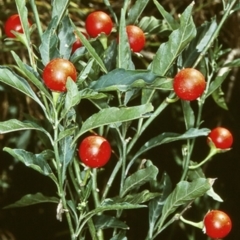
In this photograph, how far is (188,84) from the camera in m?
0.81

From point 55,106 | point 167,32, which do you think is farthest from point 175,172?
point 55,106

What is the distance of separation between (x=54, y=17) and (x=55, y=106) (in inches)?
5.1

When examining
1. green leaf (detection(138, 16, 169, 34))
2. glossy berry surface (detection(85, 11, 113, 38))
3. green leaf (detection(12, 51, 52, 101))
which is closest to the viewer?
green leaf (detection(12, 51, 52, 101))

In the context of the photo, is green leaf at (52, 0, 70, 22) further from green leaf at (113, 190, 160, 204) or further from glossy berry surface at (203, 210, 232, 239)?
glossy berry surface at (203, 210, 232, 239)

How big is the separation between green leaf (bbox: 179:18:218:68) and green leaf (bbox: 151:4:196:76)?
162 millimetres

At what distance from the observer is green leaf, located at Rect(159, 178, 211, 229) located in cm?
82

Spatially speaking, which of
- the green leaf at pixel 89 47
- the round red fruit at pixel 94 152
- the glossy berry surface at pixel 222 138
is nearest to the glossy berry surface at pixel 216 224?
the glossy berry surface at pixel 222 138

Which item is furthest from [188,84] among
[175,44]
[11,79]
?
[11,79]

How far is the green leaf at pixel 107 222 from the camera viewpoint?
0.89 meters

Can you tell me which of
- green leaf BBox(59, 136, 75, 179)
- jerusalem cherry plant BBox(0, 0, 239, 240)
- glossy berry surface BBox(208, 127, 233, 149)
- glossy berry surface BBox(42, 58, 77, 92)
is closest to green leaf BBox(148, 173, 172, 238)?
jerusalem cherry plant BBox(0, 0, 239, 240)

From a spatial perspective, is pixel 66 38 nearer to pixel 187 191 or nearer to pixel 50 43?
pixel 50 43

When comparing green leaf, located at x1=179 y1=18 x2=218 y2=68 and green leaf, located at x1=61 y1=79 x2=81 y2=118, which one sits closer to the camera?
green leaf, located at x1=61 y1=79 x2=81 y2=118

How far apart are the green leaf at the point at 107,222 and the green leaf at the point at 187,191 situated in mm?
86

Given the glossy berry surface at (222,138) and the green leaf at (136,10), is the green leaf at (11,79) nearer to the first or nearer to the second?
the green leaf at (136,10)
